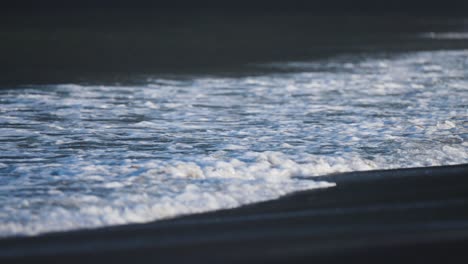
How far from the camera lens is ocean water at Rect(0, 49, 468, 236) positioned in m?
4.80

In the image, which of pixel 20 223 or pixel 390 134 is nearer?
pixel 20 223

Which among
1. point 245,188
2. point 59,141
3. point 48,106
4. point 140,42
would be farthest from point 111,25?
point 245,188

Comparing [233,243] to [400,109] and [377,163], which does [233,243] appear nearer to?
[377,163]

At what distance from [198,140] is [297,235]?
109 inches

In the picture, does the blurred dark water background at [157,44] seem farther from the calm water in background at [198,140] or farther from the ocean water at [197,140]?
the ocean water at [197,140]

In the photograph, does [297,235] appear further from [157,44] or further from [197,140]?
[157,44]

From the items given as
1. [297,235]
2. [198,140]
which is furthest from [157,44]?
[297,235]

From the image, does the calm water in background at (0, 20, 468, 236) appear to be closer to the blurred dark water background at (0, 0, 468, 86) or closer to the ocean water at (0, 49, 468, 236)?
the ocean water at (0, 49, 468, 236)

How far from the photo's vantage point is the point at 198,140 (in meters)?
6.75

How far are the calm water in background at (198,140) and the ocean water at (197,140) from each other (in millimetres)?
12

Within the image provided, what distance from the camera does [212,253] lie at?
3818 millimetres

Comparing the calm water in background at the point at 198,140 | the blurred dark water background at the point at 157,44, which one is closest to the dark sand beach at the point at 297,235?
the calm water in background at the point at 198,140

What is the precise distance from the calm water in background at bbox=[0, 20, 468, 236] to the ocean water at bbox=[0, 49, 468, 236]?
0.01m

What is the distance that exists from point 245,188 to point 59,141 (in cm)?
218
